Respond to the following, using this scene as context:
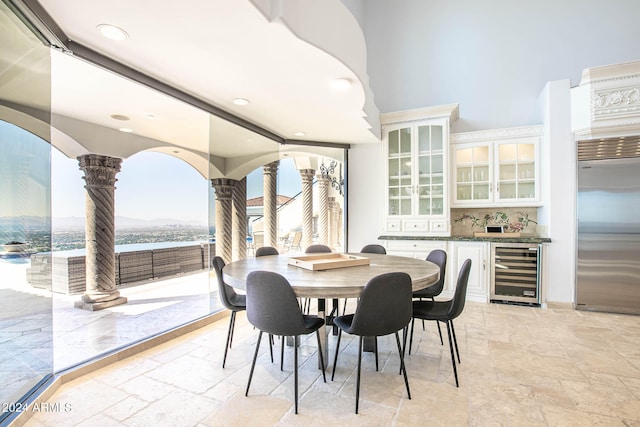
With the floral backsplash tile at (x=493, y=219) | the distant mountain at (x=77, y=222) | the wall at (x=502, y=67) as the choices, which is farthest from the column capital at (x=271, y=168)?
the floral backsplash tile at (x=493, y=219)

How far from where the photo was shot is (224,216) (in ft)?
14.8

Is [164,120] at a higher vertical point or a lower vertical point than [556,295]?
higher

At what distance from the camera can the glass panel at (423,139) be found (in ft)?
14.8

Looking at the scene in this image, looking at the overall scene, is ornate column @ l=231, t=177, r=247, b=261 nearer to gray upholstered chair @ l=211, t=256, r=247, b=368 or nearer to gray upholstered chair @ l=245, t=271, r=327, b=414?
gray upholstered chair @ l=211, t=256, r=247, b=368

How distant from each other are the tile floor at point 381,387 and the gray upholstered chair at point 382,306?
35cm

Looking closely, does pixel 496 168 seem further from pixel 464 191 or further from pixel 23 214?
pixel 23 214

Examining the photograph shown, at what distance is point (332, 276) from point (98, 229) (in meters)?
3.86

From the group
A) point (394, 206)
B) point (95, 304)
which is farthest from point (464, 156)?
point (95, 304)

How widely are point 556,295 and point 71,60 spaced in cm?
539

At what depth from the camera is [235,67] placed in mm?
2287

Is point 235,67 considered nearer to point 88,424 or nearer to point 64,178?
point 88,424

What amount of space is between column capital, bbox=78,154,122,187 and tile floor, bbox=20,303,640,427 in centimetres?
265

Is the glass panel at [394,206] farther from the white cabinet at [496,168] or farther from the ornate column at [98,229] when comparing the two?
the ornate column at [98,229]

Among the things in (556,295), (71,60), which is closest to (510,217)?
(556,295)
